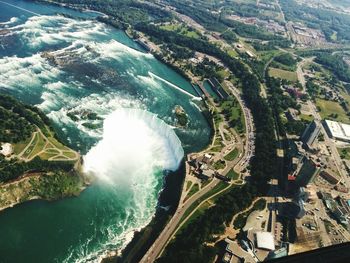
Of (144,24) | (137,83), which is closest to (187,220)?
(137,83)

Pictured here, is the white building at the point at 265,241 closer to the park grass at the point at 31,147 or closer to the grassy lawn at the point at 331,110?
the park grass at the point at 31,147

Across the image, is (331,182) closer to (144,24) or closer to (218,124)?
(218,124)

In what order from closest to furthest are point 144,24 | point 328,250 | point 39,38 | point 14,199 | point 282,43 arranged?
point 328,250 → point 14,199 → point 39,38 → point 144,24 → point 282,43

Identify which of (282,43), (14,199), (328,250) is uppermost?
(328,250)

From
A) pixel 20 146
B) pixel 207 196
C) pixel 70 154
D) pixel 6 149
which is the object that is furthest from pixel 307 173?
pixel 6 149

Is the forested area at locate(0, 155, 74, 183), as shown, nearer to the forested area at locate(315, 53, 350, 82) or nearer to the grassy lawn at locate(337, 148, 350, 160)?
the grassy lawn at locate(337, 148, 350, 160)

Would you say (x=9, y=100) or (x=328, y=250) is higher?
(x=328, y=250)
